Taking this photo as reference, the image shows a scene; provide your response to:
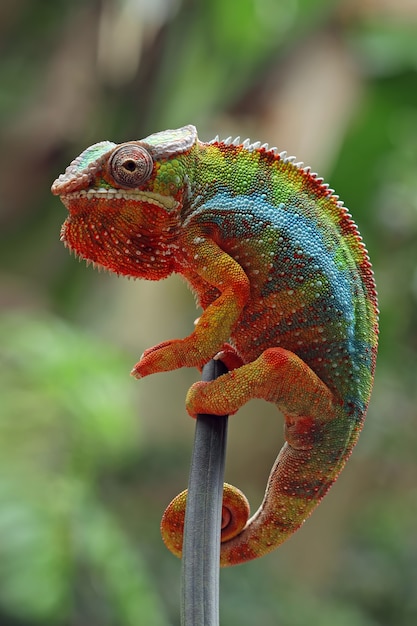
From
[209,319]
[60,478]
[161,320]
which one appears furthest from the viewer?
[161,320]

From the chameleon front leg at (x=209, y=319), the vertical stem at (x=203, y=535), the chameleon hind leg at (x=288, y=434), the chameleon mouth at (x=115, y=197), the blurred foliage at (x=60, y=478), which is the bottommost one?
the vertical stem at (x=203, y=535)

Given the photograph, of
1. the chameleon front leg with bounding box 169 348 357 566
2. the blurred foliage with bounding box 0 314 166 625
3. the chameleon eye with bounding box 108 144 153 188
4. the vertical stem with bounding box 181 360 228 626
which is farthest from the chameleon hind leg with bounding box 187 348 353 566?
the blurred foliage with bounding box 0 314 166 625

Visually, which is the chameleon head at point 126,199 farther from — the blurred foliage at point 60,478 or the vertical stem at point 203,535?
the blurred foliage at point 60,478

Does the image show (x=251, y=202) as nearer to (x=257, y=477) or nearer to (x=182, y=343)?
(x=182, y=343)

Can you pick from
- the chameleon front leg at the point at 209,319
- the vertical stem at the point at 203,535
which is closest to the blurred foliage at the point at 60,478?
the chameleon front leg at the point at 209,319

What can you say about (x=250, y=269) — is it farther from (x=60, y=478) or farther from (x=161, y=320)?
(x=161, y=320)

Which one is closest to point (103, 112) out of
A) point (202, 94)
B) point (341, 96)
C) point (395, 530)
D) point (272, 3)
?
point (202, 94)

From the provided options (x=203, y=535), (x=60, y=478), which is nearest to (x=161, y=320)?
(x=60, y=478)

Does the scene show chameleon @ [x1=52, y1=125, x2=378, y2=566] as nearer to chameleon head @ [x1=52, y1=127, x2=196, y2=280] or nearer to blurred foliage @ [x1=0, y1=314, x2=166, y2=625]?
chameleon head @ [x1=52, y1=127, x2=196, y2=280]
